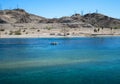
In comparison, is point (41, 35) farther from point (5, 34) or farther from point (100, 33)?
point (100, 33)

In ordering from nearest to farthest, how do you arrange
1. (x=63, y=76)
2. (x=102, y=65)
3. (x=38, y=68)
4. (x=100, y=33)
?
(x=63, y=76)
(x=38, y=68)
(x=102, y=65)
(x=100, y=33)

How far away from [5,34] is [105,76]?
84410 millimetres

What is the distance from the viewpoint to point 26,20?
19662cm

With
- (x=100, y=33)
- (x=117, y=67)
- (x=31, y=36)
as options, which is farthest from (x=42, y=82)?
(x=100, y=33)

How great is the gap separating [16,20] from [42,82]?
168 m

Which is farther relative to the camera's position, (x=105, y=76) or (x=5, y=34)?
(x=5, y=34)

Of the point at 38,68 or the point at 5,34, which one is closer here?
the point at 38,68

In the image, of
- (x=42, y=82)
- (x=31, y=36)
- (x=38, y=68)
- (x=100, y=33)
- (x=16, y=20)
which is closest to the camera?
(x=42, y=82)

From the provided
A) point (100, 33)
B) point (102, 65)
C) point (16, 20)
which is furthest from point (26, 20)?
point (102, 65)

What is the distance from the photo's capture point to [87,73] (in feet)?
100

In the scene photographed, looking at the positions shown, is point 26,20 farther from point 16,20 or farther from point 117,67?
point 117,67

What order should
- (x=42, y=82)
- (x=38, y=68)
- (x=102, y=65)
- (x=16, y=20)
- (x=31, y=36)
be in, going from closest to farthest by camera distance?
(x=42, y=82) < (x=38, y=68) < (x=102, y=65) < (x=31, y=36) < (x=16, y=20)

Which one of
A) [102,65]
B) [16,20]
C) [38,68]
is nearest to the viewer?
[38,68]

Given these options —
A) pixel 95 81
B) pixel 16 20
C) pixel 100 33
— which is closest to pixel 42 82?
pixel 95 81
